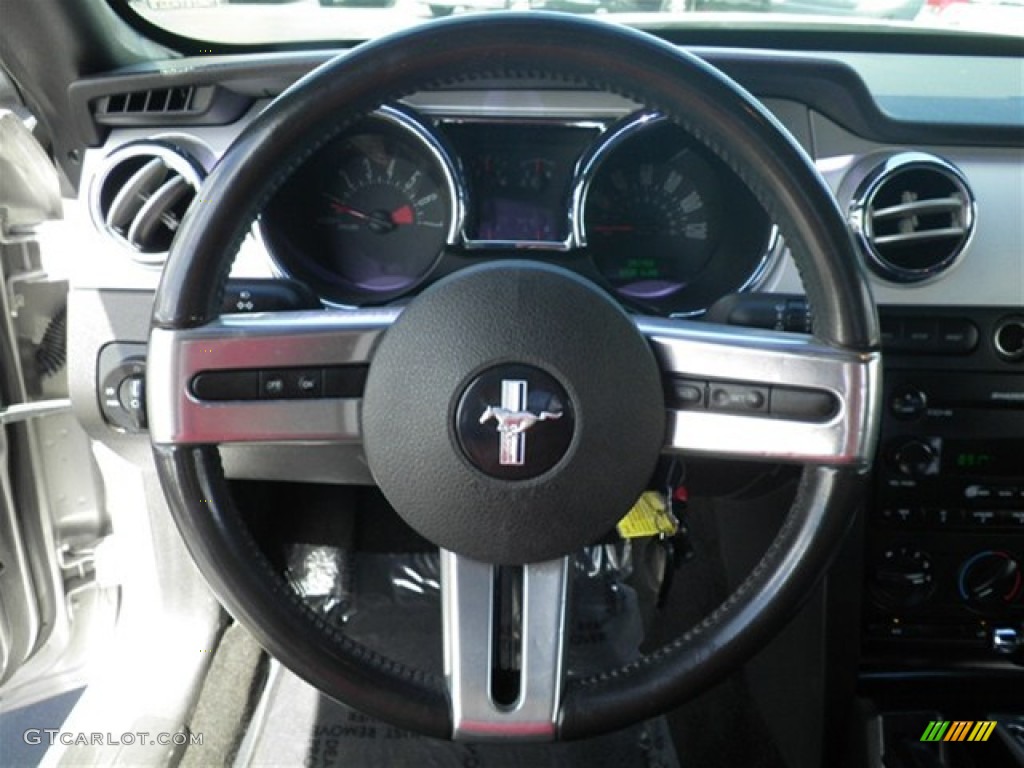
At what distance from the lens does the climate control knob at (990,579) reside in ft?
4.60

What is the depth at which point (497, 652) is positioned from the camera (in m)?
1.02

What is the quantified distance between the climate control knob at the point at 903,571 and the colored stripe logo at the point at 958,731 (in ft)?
0.59

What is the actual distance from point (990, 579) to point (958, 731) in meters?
0.21

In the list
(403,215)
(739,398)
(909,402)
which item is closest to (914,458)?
(909,402)

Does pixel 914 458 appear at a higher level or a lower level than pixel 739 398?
lower

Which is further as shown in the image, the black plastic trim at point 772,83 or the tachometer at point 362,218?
the tachometer at point 362,218

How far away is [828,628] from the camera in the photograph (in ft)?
4.56

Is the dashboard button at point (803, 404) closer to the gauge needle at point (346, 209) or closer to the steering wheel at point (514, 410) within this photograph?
the steering wheel at point (514, 410)

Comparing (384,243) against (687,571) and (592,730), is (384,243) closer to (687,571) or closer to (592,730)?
(592,730)

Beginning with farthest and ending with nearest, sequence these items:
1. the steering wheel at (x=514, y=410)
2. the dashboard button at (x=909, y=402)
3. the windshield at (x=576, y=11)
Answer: the windshield at (x=576, y=11) → the dashboard button at (x=909, y=402) → the steering wheel at (x=514, y=410)

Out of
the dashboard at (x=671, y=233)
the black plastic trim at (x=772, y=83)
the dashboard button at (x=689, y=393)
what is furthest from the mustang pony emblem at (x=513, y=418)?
the black plastic trim at (x=772, y=83)

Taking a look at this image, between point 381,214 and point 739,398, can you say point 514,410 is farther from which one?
point 381,214

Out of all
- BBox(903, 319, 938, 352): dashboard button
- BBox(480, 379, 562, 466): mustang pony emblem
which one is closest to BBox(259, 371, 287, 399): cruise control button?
BBox(480, 379, 562, 466): mustang pony emblem

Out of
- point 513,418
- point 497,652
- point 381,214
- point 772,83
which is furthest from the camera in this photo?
point 381,214
